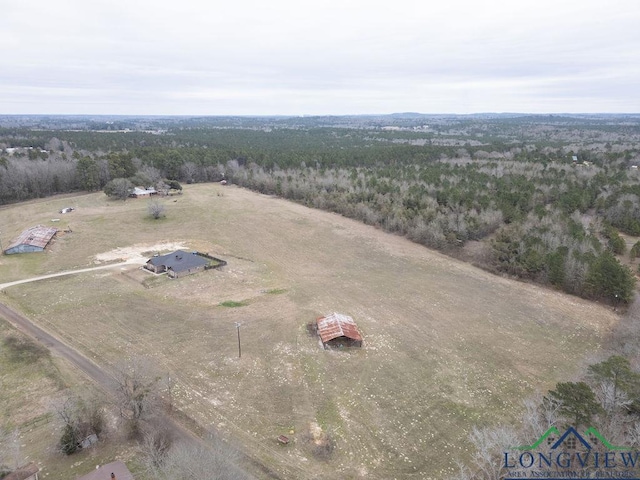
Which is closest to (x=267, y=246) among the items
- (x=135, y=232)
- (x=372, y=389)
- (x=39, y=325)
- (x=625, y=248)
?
(x=135, y=232)

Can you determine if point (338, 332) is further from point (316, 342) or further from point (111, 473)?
point (111, 473)

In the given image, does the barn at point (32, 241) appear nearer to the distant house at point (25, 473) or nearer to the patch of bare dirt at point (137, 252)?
the patch of bare dirt at point (137, 252)

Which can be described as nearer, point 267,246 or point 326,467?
point 326,467

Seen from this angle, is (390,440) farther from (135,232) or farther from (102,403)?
(135,232)

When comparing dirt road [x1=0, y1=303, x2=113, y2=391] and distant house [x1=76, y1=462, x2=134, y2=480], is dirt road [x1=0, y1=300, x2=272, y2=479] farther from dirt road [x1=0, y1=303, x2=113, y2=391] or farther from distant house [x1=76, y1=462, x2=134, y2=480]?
distant house [x1=76, y1=462, x2=134, y2=480]

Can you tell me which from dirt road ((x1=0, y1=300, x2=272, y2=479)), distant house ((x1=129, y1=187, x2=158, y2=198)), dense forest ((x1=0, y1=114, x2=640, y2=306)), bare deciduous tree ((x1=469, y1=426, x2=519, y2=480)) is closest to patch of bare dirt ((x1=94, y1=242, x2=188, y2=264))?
dirt road ((x1=0, y1=300, x2=272, y2=479))
